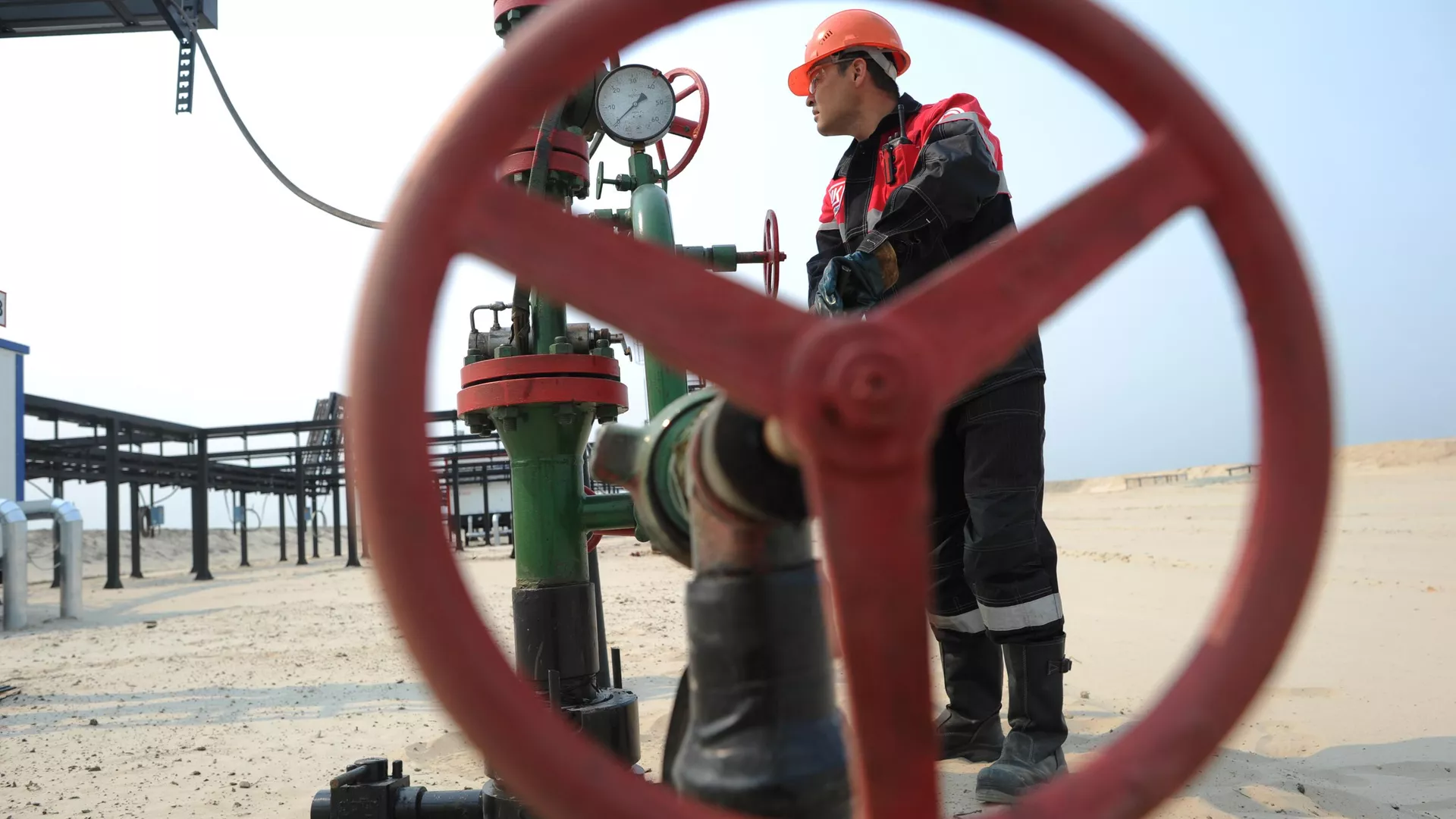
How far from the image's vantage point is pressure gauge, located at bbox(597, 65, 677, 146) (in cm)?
175

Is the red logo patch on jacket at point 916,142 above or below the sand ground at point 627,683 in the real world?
above

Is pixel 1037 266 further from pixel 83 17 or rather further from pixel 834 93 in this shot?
pixel 83 17

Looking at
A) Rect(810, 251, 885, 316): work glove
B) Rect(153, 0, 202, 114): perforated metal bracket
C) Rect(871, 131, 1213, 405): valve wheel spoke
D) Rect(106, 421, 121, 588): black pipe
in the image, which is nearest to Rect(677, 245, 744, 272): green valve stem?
Rect(810, 251, 885, 316): work glove

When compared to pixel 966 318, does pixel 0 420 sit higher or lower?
higher

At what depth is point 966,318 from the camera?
0.59 meters

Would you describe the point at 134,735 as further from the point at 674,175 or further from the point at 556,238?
the point at 556,238

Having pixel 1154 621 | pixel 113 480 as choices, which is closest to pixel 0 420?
pixel 113 480

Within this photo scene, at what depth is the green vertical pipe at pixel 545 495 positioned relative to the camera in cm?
160

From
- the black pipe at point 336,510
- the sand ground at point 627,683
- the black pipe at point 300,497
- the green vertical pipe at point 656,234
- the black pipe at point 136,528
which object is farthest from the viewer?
the black pipe at point 336,510

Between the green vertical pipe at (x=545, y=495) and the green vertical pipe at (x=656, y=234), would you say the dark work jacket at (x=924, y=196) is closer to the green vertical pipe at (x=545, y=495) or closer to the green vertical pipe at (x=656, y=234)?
the green vertical pipe at (x=656, y=234)

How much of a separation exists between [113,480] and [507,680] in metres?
10.7

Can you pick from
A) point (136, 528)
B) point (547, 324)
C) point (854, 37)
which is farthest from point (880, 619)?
point (136, 528)

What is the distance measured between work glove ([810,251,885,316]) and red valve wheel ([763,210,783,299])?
0.53 metres

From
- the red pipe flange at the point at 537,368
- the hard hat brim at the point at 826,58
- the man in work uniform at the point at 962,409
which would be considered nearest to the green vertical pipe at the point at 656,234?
the red pipe flange at the point at 537,368
